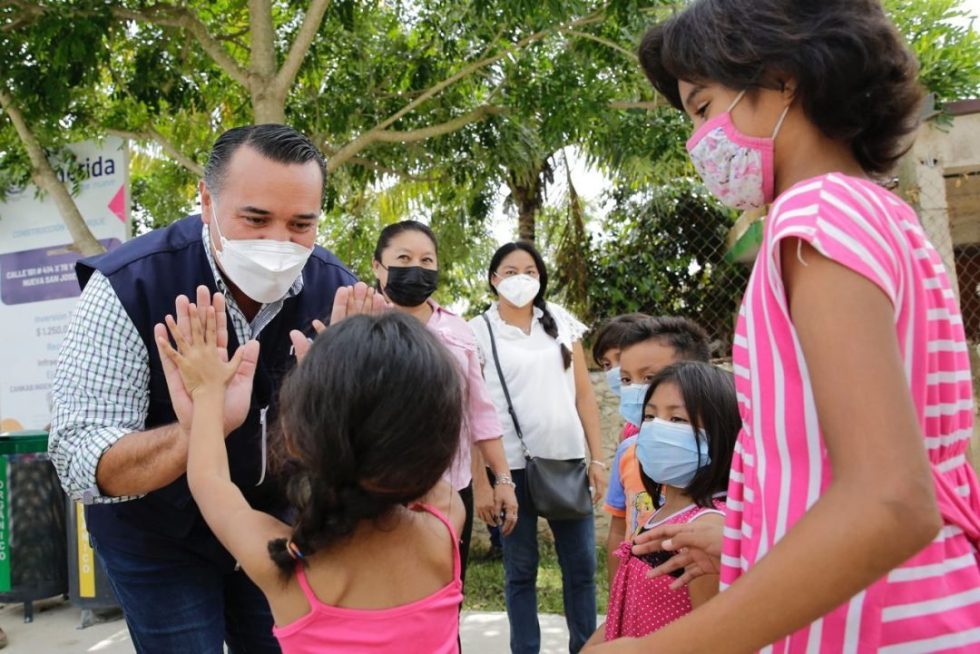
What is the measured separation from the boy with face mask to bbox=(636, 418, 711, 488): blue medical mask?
27.0 inches

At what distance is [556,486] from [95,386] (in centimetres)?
233

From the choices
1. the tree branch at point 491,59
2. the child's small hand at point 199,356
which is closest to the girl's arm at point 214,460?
the child's small hand at point 199,356

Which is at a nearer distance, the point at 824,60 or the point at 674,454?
the point at 824,60

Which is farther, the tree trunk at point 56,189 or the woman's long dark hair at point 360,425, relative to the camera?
the tree trunk at point 56,189

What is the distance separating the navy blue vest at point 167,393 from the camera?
1976 millimetres

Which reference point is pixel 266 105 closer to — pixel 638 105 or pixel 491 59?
pixel 491 59

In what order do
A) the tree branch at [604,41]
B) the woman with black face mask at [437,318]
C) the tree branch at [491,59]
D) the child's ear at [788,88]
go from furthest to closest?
the tree branch at [491,59] < the tree branch at [604,41] < the woman with black face mask at [437,318] < the child's ear at [788,88]

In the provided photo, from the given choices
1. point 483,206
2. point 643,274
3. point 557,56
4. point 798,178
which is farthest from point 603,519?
point 798,178

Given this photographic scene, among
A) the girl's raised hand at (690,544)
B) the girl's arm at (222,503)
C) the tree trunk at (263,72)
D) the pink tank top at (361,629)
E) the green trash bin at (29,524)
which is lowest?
the green trash bin at (29,524)

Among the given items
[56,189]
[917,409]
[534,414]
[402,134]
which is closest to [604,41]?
[402,134]

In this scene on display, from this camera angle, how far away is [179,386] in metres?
1.74

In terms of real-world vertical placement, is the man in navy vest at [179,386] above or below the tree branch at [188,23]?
below

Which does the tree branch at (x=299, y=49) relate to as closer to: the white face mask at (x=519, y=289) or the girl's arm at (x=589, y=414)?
the white face mask at (x=519, y=289)

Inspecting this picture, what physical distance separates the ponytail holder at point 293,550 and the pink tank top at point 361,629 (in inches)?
1.2
